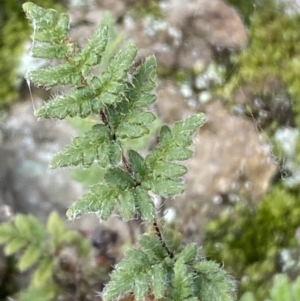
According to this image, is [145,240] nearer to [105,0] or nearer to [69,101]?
[69,101]

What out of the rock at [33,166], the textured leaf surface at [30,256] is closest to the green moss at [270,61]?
the rock at [33,166]

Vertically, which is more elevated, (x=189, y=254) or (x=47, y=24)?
(x=47, y=24)

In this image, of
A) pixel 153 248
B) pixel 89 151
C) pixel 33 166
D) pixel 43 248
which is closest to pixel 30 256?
pixel 43 248

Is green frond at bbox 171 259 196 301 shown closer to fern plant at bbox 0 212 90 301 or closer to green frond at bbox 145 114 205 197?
green frond at bbox 145 114 205 197

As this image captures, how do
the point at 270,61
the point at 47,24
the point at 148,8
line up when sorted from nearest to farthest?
1. the point at 47,24
2. the point at 270,61
3. the point at 148,8

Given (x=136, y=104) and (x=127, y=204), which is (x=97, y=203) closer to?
A: (x=127, y=204)

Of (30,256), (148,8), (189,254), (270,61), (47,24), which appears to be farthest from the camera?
(148,8)
